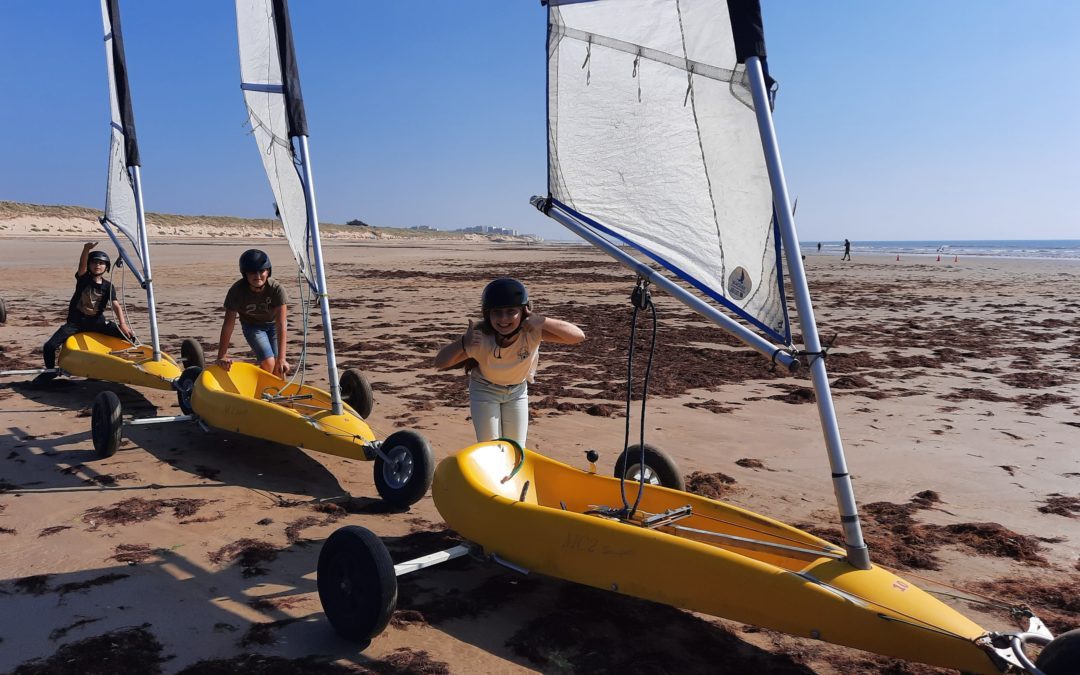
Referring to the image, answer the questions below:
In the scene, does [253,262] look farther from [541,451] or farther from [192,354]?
[541,451]

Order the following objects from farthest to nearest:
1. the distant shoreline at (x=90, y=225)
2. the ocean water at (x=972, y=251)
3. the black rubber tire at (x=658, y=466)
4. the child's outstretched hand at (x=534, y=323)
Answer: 1. the ocean water at (x=972, y=251)
2. the distant shoreline at (x=90, y=225)
3. the black rubber tire at (x=658, y=466)
4. the child's outstretched hand at (x=534, y=323)

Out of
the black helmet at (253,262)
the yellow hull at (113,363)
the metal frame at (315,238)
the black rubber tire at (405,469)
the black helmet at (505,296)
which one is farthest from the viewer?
the yellow hull at (113,363)

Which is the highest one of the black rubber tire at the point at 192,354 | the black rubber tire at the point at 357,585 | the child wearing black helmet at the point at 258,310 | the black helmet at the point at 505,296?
the black helmet at the point at 505,296

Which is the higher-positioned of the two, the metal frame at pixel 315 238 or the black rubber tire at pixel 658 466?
the metal frame at pixel 315 238

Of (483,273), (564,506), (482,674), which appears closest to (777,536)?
(564,506)

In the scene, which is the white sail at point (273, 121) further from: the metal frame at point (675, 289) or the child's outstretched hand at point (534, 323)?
the metal frame at point (675, 289)

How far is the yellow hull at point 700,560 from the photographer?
2941mm

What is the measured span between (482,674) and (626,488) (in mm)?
1474

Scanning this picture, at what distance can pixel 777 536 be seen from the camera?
376 centimetres

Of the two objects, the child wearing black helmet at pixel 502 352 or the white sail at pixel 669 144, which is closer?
the white sail at pixel 669 144

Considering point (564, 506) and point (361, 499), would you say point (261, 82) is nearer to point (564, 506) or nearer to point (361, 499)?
point (361, 499)

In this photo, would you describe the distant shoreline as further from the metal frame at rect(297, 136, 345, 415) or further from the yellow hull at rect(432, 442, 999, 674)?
the yellow hull at rect(432, 442, 999, 674)

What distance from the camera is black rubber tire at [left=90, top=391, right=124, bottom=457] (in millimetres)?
6234

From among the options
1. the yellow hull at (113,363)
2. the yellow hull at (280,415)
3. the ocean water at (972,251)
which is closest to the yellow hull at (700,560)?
the yellow hull at (280,415)
